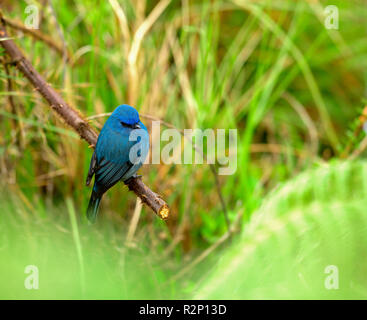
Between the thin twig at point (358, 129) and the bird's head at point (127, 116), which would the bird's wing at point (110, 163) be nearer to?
the bird's head at point (127, 116)

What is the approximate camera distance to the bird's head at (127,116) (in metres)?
0.92

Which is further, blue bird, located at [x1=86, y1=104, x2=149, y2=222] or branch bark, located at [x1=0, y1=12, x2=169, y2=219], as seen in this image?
blue bird, located at [x1=86, y1=104, x2=149, y2=222]

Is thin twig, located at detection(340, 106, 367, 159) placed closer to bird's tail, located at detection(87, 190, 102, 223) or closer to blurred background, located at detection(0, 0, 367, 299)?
blurred background, located at detection(0, 0, 367, 299)

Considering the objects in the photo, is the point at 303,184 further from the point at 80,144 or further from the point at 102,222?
the point at 80,144

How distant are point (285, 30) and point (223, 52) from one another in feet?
1.29

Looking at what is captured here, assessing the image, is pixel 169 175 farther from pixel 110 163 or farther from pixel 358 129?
pixel 110 163

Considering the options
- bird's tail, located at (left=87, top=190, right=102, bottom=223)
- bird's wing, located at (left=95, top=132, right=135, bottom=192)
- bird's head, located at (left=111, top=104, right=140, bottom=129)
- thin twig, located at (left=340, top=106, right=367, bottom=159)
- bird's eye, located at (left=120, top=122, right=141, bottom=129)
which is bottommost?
bird's tail, located at (left=87, top=190, right=102, bottom=223)

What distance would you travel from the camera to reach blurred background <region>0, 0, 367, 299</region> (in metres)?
0.94

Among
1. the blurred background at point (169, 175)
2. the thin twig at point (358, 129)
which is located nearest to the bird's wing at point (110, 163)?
the blurred background at point (169, 175)

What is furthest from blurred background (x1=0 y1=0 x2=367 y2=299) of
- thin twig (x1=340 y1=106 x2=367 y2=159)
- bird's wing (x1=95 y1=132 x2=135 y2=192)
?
bird's wing (x1=95 y1=132 x2=135 y2=192)

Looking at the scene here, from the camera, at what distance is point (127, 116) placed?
0.92m

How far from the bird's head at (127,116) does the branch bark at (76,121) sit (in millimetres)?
61

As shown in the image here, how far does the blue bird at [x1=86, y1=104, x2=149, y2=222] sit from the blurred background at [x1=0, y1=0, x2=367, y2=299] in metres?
0.10

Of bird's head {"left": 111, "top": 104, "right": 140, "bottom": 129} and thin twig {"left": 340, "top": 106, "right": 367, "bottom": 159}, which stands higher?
thin twig {"left": 340, "top": 106, "right": 367, "bottom": 159}
